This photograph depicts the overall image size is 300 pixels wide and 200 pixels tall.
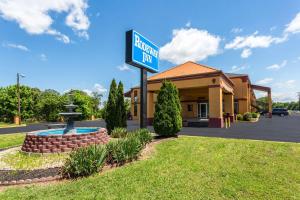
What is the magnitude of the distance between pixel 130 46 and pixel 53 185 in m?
6.95

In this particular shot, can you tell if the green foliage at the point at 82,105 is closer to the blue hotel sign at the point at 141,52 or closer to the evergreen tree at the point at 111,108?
the evergreen tree at the point at 111,108

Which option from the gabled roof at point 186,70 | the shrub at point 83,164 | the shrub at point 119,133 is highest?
the gabled roof at point 186,70

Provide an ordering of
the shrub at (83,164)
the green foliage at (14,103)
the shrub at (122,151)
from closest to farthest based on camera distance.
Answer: the shrub at (83,164)
the shrub at (122,151)
the green foliage at (14,103)

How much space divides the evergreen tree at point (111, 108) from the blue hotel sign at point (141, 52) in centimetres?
296

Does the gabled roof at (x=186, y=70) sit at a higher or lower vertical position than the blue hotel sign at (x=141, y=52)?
higher

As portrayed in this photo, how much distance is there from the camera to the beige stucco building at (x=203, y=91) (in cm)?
1964

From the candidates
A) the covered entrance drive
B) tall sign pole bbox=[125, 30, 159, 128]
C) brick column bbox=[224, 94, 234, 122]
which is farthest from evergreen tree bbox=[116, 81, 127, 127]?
brick column bbox=[224, 94, 234, 122]

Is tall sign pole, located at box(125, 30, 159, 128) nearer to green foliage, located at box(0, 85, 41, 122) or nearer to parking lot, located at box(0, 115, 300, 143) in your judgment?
parking lot, located at box(0, 115, 300, 143)

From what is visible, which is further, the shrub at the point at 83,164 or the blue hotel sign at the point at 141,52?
the blue hotel sign at the point at 141,52

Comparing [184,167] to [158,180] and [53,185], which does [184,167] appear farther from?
[53,185]

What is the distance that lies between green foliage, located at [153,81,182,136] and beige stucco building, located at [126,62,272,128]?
1662mm

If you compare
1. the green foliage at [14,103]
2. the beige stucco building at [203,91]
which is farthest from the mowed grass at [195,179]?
the green foliage at [14,103]

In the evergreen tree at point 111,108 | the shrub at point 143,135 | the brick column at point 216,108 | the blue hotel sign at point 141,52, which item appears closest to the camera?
the shrub at point 143,135

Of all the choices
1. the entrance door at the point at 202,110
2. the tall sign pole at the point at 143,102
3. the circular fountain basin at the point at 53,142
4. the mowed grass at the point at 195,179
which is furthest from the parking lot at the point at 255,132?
the entrance door at the point at 202,110
